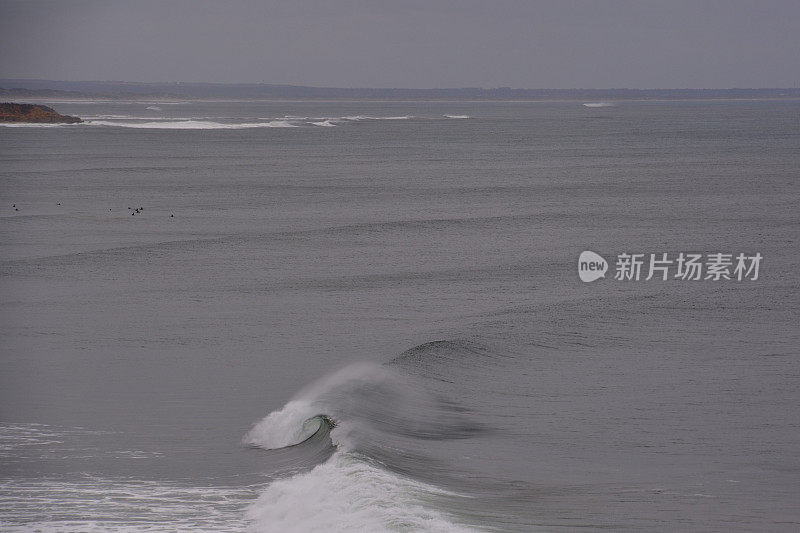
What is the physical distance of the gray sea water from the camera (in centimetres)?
1091

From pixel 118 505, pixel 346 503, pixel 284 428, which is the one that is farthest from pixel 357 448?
pixel 118 505

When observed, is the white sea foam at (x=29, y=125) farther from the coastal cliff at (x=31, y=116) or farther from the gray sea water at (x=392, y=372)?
the gray sea water at (x=392, y=372)

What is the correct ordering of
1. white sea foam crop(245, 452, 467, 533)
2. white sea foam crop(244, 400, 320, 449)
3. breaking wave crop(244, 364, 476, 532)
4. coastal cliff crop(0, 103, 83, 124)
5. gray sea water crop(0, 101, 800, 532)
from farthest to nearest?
1. coastal cliff crop(0, 103, 83, 124)
2. white sea foam crop(244, 400, 320, 449)
3. gray sea water crop(0, 101, 800, 532)
4. breaking wave crop(244, 364, 476, 532)
5. white sea foam crop(245, 452, 467, 533)

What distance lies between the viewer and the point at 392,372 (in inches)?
638

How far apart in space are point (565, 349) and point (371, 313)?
15.0 ft

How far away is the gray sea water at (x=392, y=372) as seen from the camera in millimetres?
10914

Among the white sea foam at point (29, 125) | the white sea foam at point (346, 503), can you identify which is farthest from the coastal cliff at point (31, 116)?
the white sea foam at point (346, 503)

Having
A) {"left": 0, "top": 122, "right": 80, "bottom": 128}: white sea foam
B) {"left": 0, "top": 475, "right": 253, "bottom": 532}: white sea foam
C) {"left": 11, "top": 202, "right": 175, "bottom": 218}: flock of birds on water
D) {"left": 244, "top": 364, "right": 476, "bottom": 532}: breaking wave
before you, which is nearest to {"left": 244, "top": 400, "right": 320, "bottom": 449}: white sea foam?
{"left": 244, "top": 364, "right": 476, "bottom": 532}: breaking wave

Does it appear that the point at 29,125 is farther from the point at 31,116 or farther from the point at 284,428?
the point at 284,428

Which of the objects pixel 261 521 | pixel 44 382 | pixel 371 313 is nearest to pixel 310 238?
pixel 371 313

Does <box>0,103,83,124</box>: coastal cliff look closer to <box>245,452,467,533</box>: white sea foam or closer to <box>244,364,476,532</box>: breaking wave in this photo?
<box>244,364,476,532</box>: breaking wave

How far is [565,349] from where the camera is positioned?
1753 centimetres

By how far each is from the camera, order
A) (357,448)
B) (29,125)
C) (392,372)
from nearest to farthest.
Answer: (357,448) < (392,372) < (29,125)

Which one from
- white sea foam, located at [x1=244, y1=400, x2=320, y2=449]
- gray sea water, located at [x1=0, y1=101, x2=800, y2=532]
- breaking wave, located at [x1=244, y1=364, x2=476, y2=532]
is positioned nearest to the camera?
breaking wave, located at [x1=244, y1=364, x2=476, y2=532]
